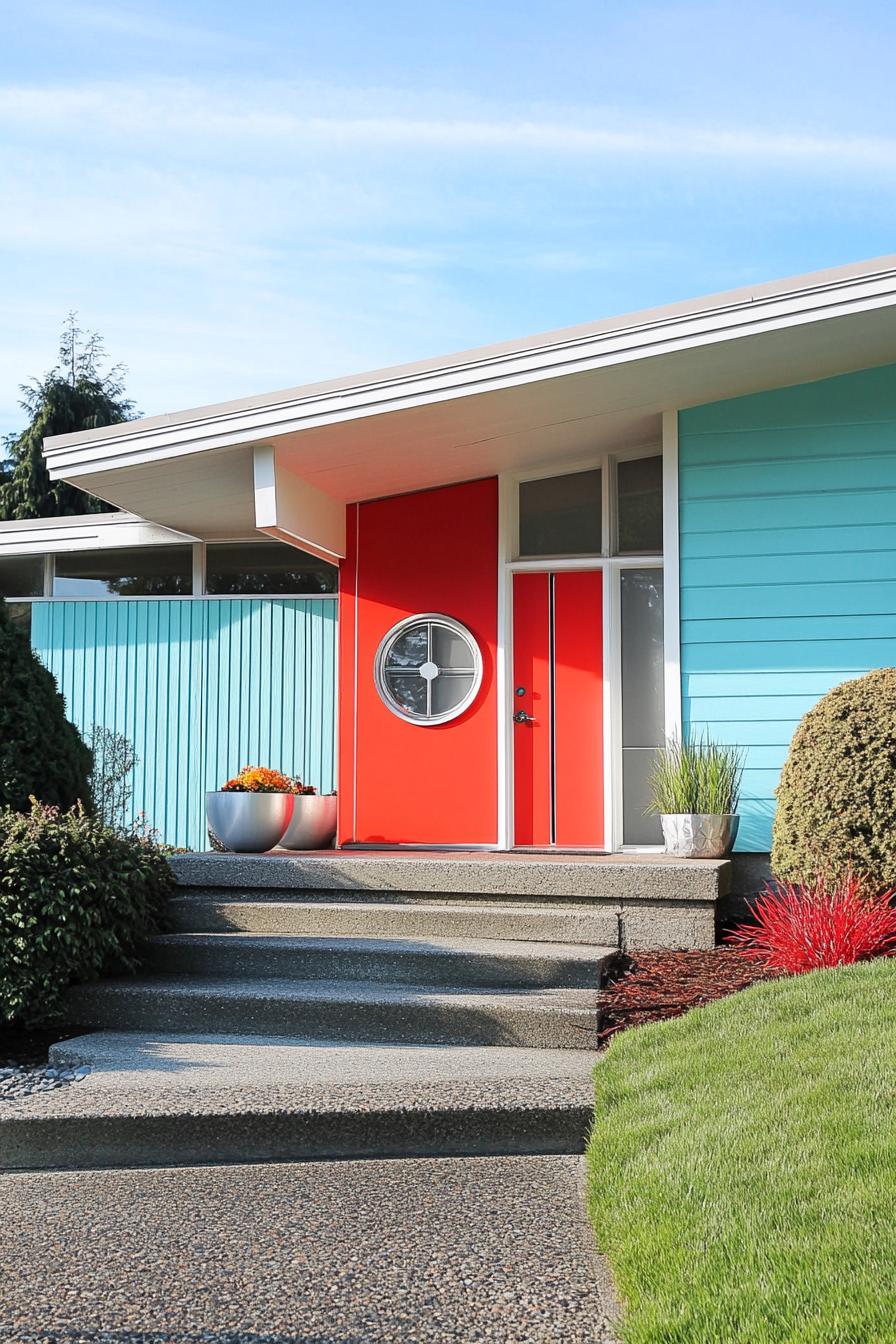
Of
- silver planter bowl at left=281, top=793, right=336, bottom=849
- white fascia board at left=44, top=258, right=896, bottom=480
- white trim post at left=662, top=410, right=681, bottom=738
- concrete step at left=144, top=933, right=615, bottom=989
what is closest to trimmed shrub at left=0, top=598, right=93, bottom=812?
concrete step at left=144, top=933, right=615, bottom=989

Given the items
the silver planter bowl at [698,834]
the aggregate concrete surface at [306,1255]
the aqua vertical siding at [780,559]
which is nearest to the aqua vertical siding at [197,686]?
the aqua vertical siding at [780,559]

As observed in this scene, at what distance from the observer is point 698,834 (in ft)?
22.9

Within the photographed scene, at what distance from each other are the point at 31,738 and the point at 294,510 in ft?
8.06

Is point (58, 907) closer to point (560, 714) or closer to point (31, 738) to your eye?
point (31, 738)

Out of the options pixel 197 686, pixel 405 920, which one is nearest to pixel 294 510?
pixel 197 686

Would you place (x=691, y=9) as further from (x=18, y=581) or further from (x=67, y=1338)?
(x=67, y=1338)

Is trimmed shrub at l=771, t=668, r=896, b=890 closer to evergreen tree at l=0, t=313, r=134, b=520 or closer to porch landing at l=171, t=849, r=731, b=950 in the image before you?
porch landing at l=171, t=849, r=731, b=950

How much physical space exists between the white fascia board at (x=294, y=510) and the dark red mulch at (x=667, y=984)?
352cm

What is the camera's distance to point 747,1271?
110 inches

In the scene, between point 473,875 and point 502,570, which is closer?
point 473,875

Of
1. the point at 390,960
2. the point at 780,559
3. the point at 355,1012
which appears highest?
the point at 780,559

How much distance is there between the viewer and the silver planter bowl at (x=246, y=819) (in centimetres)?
777

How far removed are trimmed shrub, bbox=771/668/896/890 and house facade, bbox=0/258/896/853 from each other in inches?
39.2

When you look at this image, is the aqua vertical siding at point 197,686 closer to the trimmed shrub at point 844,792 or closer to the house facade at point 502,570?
the house facade at point 502,570
